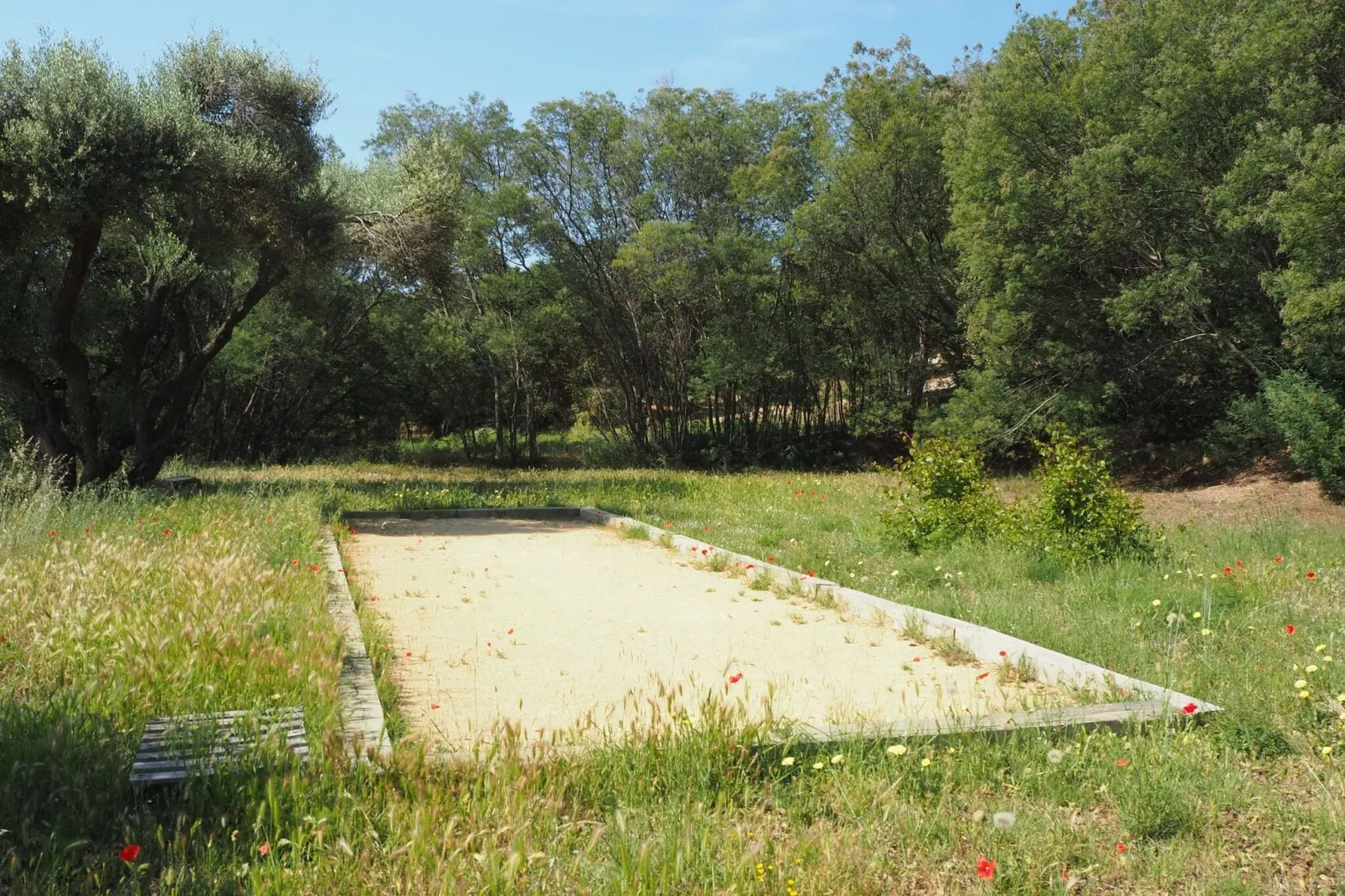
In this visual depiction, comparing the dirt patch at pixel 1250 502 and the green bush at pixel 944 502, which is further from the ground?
the green bush at pixel 944 502

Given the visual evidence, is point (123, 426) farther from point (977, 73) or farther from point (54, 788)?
point (977, 73)

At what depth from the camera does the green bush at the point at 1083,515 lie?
7.41 metres

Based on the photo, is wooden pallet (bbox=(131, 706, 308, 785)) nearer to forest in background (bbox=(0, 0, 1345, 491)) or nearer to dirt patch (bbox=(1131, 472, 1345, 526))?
forest in background (bbox=(0, 0, 1345, 491))

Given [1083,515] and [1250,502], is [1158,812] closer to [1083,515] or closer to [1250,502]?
[1083,515]

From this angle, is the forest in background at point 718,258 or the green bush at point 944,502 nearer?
the green bush at point 944,502

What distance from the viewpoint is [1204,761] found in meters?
3.53

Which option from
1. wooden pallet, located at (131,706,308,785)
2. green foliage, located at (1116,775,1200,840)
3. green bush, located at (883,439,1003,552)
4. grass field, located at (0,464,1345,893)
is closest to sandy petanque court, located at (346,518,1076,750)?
grass field, located at (0,464,1345,893)

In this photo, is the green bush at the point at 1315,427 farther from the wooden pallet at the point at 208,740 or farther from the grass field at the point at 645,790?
the wooden pallet at the point at 208,740

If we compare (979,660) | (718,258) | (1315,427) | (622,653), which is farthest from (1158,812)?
(718,258)

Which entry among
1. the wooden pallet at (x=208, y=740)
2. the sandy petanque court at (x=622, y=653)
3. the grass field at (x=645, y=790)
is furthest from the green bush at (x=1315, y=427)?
the wooden pallet at (x=208, y=740)

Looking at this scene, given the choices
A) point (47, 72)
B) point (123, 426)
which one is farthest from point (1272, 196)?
point (123, 426)

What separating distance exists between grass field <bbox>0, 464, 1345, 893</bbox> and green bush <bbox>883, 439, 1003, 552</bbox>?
2932mm

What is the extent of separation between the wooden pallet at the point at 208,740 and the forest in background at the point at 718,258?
32.2ft

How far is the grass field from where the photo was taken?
8.76 feet
